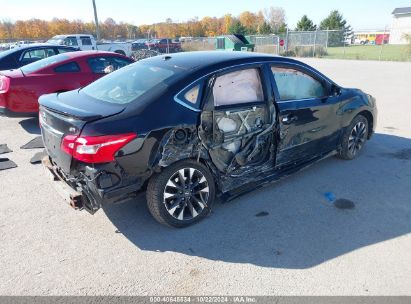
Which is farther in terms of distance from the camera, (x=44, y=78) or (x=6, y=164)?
(x=44, y=78)

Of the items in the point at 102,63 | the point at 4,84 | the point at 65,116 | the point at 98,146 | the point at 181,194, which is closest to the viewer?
the point at 98,146

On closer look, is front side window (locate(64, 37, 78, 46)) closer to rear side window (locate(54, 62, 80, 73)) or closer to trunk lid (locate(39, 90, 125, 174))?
rear side window (locate(54, 62, 80, 73))

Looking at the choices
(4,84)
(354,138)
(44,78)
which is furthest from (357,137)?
(4,84)

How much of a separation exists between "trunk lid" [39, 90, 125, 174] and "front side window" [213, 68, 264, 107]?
1.00 m

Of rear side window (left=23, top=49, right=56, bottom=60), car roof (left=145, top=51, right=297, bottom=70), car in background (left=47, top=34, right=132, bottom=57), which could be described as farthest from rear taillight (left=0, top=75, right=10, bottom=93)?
car in background (left=47, top=34, right=132, bottom=57)

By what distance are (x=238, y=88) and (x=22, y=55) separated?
27.8 feet

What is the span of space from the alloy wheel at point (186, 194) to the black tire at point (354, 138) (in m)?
2.55

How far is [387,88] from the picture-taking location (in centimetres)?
1105

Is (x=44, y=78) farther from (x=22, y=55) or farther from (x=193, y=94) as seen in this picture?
(x=193, y=94)

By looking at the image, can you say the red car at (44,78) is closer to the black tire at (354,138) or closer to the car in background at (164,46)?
the black tire at (354,138)

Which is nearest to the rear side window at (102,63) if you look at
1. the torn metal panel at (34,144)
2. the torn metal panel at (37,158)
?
the torn metal panel at (34,144)

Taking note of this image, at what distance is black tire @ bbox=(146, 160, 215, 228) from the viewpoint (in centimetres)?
303

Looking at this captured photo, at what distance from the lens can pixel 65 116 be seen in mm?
2936

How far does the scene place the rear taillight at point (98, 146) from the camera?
2680 mm
